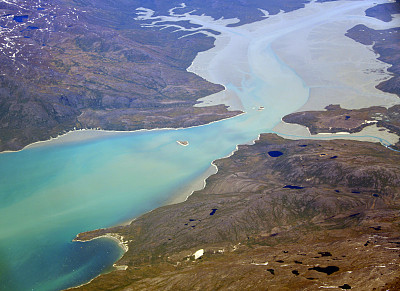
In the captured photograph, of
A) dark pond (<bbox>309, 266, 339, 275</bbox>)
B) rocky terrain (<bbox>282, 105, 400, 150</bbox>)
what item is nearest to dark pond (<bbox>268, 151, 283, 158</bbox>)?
rocky terrain (<bbox>282, 105, 400, 150</bbox>)

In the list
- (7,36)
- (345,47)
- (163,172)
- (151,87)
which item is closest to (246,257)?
(163,172)

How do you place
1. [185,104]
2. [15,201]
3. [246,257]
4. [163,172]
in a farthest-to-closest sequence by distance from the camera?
[185,104] → [163,172] → [15,201] → [246,257]

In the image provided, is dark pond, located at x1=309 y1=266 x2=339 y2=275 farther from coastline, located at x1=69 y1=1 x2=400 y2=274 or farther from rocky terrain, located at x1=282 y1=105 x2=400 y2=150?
rocky terrain, located at x1=282 y1=105 x2=400 y2=150

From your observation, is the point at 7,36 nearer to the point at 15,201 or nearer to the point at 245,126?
the point at 15,201

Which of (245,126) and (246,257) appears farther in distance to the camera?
(245,126)

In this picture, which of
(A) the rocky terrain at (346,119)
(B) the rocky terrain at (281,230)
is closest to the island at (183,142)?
(B) the rocky terrain at (281,230)

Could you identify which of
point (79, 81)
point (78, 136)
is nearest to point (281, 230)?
point (78, 136)

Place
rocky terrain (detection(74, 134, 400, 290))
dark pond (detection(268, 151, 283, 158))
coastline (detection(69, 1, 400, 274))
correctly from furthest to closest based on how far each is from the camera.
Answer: dark pond (detection(268, 151, 283, 158)) < coastline (detection(69, 1, 400, 274)) < rocky terrain (detection(74, 134, 400, 290))
